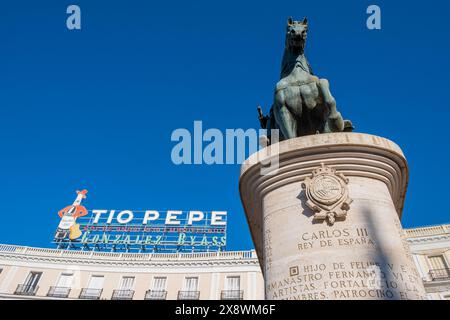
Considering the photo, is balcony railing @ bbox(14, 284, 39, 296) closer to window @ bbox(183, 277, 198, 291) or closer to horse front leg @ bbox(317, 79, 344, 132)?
window @ bbox(183, 277, 198, 291)

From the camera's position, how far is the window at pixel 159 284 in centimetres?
3484

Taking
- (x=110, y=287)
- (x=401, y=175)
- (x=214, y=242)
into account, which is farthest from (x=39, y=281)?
(x=401, y=175)

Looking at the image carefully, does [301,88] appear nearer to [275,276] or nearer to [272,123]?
[272,123]

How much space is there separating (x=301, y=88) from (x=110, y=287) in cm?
3338

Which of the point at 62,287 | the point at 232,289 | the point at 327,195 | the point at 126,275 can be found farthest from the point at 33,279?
the point at 327,195

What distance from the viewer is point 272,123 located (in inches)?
317

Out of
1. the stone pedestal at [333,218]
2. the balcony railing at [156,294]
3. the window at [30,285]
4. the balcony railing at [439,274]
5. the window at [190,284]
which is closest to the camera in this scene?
the stone pedestal at [333,218]

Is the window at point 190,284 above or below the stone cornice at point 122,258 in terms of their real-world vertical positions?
below

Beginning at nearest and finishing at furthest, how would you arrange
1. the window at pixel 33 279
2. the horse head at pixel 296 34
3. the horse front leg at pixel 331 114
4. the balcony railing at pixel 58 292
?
1. the horse front leg at pixel 331 114
2. the horse head at pixel 296 34
3. the balcony railing at pixel 58 292
4. the window at pixel 33 279

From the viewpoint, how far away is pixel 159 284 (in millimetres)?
35219

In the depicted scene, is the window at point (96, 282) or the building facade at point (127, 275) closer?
the building facade at point (127, 275)

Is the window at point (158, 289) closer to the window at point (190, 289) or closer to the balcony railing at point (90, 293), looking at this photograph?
the window at point (190, 289)

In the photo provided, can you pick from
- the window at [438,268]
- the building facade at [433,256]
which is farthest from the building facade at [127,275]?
the window at [438,268]

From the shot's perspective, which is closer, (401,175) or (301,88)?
(401,175)
